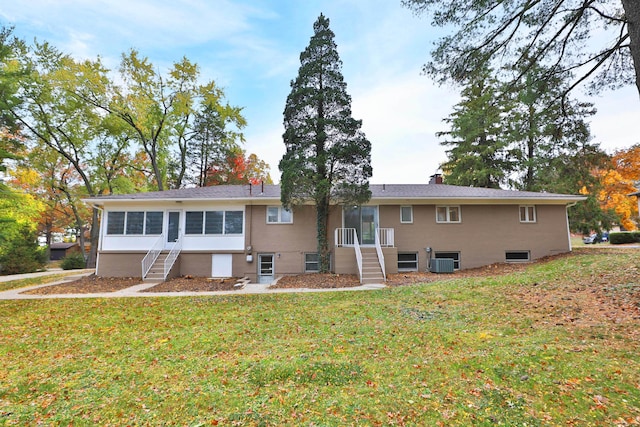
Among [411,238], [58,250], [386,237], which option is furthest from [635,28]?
[58,250]

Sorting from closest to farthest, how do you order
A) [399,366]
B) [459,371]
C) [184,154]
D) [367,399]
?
1. [367,399]
2. [459,371]
3. [399,366]
4. [184,154]

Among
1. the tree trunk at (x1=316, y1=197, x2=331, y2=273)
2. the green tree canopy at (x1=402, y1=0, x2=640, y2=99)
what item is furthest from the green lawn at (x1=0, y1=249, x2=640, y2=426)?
the tree trunk at (x1=316, y1=197, x2=331, y2=273)

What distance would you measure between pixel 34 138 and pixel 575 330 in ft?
92.4

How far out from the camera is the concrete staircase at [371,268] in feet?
36.9

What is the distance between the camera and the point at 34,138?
19.7 meters

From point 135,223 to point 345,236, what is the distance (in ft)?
31.6

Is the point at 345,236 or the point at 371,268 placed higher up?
the point at 345,236

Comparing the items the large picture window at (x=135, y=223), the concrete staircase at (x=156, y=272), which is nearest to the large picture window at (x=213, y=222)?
the large picture window at (x=135, y=223)

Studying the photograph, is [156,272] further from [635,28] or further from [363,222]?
[635,28]

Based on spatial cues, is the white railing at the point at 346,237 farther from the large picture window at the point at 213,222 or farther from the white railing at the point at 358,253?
the large picture window at the point at 213,222

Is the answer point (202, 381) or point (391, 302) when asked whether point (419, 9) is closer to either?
point (391, 302)

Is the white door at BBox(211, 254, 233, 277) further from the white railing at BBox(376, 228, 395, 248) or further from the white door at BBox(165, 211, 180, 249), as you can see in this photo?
the white railing at BBox(376, 228, 395, 248)

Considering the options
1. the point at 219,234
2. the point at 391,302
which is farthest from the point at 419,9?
the point at 219,234

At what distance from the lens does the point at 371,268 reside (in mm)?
11906
